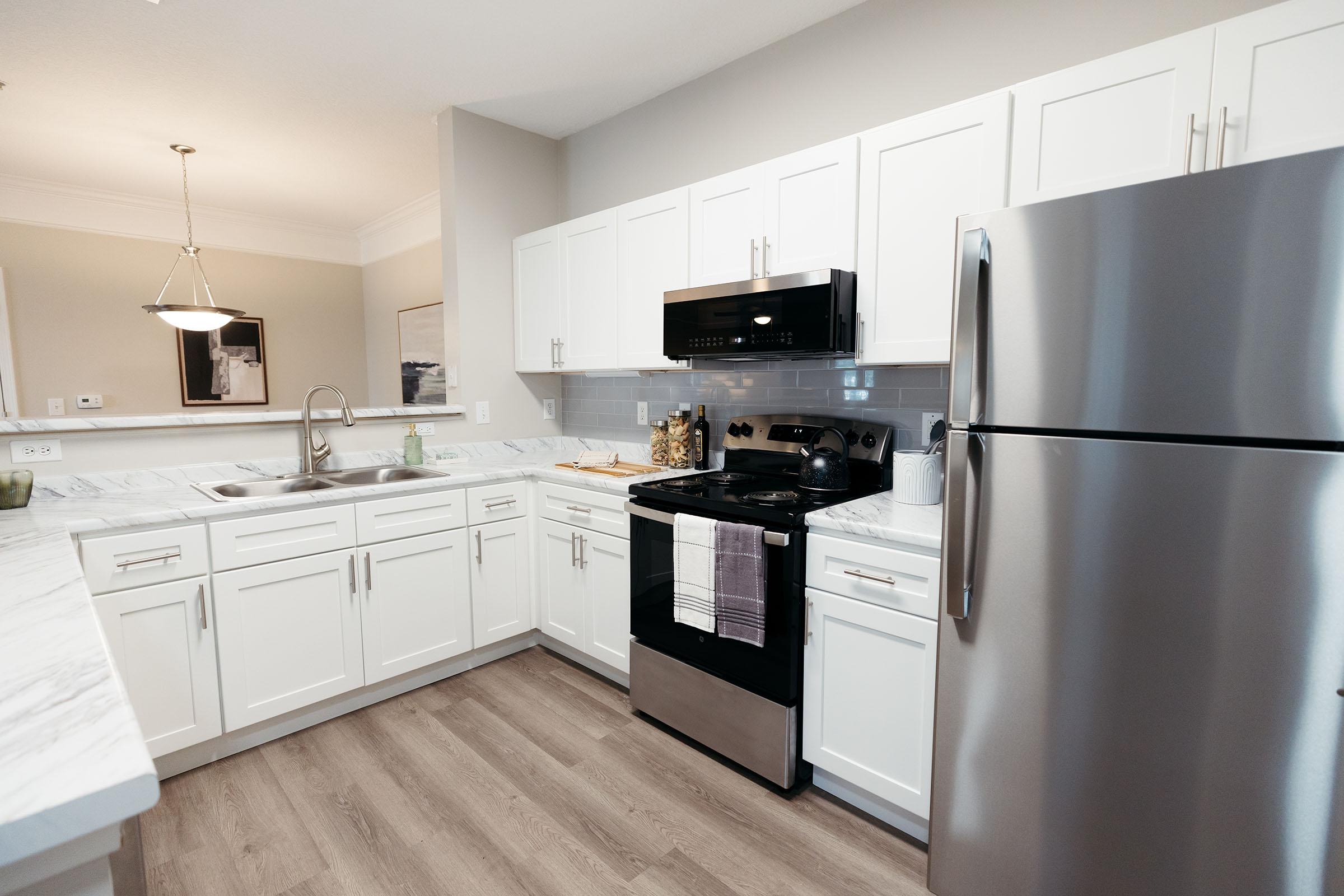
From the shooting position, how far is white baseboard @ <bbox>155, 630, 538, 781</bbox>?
2184 millimetres

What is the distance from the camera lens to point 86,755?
63 cm

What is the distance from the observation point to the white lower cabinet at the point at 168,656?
77.6 inches

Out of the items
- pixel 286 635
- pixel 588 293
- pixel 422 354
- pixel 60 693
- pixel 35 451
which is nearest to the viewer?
pixel 60 693

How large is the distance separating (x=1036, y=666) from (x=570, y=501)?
6.29ft

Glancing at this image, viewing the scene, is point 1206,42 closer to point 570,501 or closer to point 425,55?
point 570,501

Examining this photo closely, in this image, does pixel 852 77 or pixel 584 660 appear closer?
pixel 852 77

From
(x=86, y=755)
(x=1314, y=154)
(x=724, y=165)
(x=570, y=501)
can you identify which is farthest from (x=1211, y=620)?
(x=724, y=165)

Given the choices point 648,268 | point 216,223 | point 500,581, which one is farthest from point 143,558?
point 216,223

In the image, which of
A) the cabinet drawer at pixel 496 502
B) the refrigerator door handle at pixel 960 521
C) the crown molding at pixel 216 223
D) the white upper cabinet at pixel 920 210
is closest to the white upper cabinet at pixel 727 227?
the white upper cabinet at pixel 920 210

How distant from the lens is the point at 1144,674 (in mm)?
1194

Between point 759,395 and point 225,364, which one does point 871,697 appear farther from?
point 225,364

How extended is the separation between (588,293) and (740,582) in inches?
66.1

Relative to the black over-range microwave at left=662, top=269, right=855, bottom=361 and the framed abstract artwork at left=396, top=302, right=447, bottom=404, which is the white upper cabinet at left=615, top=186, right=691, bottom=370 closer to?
the black over-range microwave at left=662, top=269, right=855, bottom=361

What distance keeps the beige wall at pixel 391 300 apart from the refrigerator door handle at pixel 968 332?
4.33 metres
